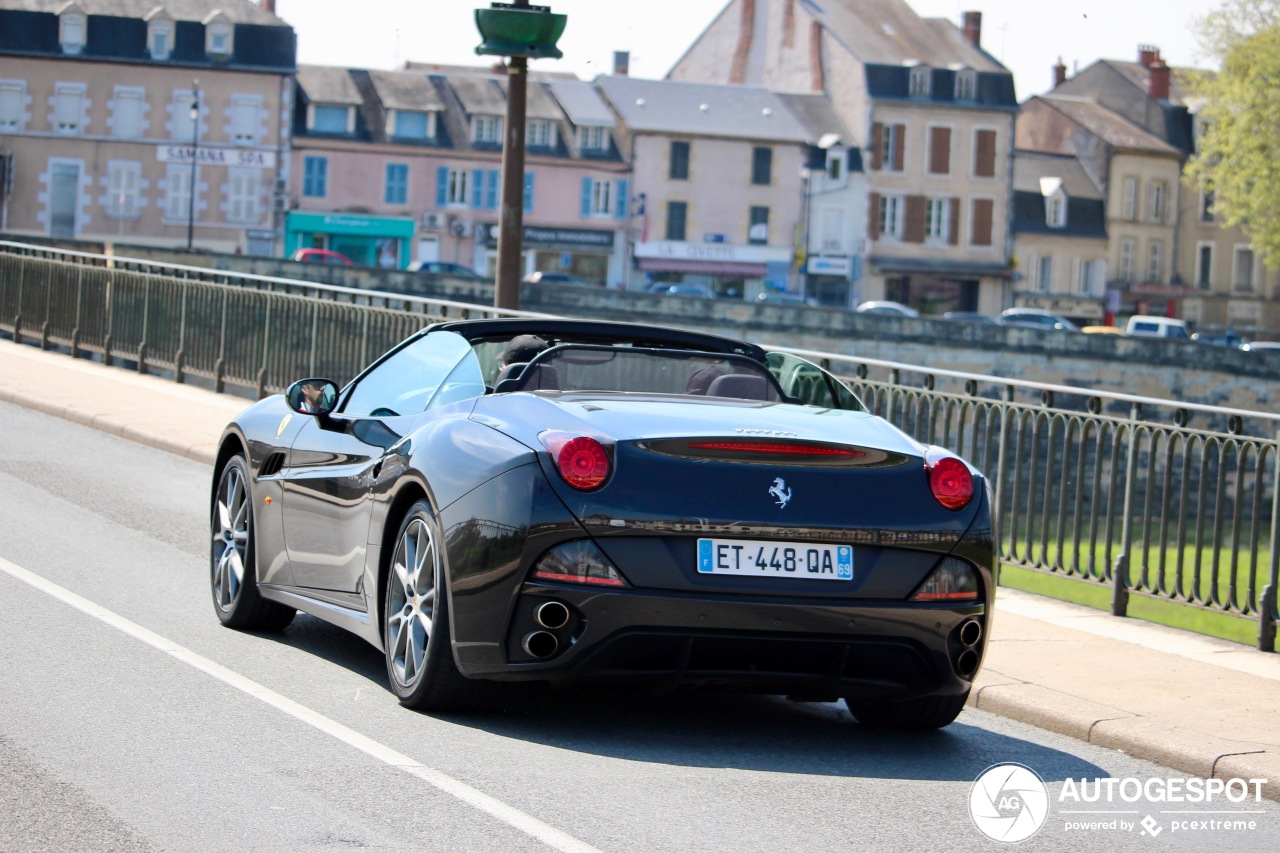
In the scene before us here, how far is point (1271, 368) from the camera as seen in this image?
55094mm

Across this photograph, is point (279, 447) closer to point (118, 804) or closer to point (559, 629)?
point (559, 629)

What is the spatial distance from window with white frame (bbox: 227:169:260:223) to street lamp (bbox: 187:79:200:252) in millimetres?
1287

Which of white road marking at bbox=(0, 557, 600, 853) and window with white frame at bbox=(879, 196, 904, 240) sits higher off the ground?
window with white frame at bbox=(879, 196, 904, 240)

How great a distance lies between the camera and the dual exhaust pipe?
18.3ft

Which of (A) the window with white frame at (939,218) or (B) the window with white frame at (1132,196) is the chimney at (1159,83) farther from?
(A) the window with white frame at (939,218)

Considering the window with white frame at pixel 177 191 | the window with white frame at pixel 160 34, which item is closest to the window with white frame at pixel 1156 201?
the window with white frame at pixel 177 191

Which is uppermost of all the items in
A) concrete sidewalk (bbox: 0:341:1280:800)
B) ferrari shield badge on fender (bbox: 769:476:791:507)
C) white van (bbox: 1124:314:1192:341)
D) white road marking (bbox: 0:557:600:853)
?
white van (bbox: 1124:314:1192:341)

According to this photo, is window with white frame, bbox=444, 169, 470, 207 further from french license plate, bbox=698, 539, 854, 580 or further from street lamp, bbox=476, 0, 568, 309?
french license plate, bbox=698, 539, 854, 580

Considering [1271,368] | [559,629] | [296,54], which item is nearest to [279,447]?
[559,629]

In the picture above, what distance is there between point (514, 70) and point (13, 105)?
190ft

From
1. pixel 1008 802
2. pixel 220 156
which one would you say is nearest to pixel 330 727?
pixel 1008 802

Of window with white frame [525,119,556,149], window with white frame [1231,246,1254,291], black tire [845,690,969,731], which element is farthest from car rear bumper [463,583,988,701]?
window with white frame [1231,246,1254,291]

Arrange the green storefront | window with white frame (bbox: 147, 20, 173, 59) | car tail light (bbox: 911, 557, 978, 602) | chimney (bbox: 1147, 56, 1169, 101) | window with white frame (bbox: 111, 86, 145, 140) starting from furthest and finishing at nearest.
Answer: chimney (bbox: 1147, 56, 1169, 101) → the green storefront → window with white frame (bbox: 147, 20, 173, 59) → window with white frame (bbox: 111, 86, 145, 140) → car tail light (bbox: 911, 557, 978, 602)

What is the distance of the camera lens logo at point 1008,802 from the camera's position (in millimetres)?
5188
